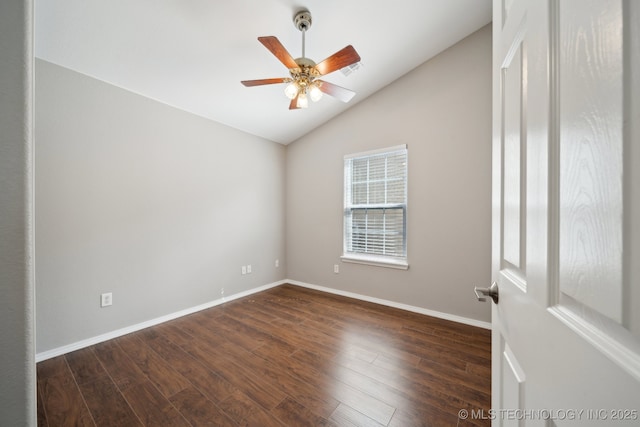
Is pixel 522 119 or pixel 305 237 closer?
pixel 522 119

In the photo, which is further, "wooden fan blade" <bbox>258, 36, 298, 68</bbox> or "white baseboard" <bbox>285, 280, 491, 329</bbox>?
"white baseboard" <bbox>285, 280, 491, 329</bbox>

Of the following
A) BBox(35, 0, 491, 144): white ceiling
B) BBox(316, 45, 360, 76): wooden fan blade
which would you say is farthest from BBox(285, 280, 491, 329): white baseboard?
BBox(35, 0, 491, 144): white ceiling

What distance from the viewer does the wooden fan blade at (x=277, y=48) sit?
148 cm

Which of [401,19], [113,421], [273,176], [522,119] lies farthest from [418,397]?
[273,176]

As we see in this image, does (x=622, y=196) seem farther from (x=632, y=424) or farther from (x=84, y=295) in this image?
(x=84, y=295)

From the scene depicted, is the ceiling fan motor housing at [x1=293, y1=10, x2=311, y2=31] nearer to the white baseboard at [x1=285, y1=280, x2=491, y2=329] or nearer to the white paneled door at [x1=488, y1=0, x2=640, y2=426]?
the white paneled door at [x1=488, y1=0, x2=640, y2=426]

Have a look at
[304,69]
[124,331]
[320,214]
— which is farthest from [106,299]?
[304,69]

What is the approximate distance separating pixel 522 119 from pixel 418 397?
1692 millimetres

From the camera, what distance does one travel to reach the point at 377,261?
3.02 meters

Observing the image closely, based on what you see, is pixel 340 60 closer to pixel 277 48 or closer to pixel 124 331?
pixel 277 48

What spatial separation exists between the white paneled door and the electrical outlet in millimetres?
3027

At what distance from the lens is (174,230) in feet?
8.64

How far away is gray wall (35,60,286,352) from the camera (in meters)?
1.91

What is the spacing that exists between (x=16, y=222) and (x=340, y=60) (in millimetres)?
1847
